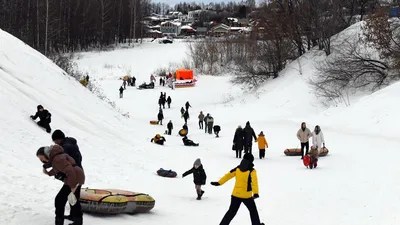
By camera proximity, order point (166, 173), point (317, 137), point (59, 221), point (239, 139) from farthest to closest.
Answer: point (239, 139), point (317, 137), point (166, 173), point (59, 221)

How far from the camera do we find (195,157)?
19594mm

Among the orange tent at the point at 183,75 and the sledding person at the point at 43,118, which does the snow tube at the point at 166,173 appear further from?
the orange tent at the point at 183,75

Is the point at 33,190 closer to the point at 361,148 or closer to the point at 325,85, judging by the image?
the point at 361,148

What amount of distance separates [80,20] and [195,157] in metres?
62.1

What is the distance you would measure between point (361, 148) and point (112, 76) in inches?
1583

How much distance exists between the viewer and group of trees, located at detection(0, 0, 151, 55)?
5903cm

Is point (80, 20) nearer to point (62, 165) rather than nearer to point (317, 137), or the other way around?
point (317, 137)

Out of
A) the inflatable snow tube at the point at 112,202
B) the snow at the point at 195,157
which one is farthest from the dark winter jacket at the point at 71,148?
the inflatable snow tube at the point at 112,202

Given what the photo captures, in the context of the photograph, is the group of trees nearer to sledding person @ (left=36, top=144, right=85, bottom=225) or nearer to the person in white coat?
the person in white coat

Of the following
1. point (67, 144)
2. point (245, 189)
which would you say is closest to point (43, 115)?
point (67, 144)

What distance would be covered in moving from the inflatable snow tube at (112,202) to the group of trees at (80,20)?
5011 centimetres

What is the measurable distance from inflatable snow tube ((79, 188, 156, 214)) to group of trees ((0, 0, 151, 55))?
164 ft

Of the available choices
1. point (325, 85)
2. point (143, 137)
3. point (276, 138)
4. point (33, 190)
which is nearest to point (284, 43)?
point (325, 85)

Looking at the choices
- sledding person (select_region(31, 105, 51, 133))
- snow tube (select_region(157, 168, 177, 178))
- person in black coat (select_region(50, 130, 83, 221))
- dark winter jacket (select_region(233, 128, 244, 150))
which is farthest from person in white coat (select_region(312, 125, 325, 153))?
person in black coat (select_region(50, 130, 83, 221))
